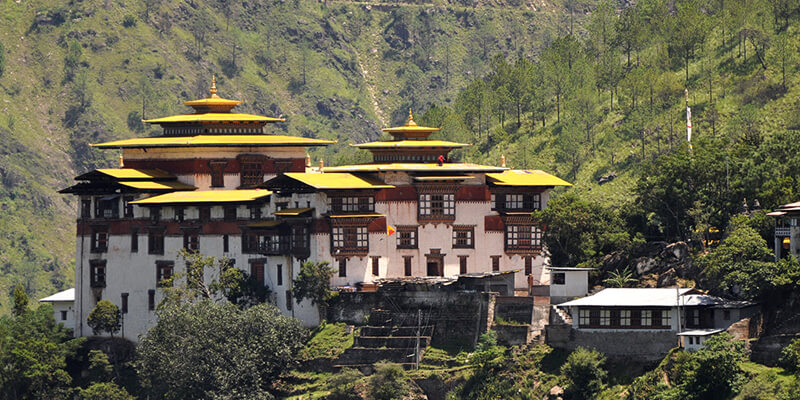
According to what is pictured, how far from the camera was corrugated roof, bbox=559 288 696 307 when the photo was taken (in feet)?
390

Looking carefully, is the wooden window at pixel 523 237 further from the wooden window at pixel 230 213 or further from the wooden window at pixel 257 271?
the wooden window at pixel 230 213

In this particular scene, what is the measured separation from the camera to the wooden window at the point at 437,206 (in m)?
139

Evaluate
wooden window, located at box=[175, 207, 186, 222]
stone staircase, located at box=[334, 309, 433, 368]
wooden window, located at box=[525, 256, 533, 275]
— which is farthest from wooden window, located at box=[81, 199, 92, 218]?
wooden window, located at box=[525, 256, 533, 275]

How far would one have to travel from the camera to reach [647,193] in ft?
454

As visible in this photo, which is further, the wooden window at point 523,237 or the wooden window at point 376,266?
the wooden window at point 523,237

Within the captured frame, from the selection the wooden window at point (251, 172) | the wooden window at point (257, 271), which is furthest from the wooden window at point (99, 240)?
the wooden window at point (257, 271)

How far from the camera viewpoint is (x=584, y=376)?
11688 cm

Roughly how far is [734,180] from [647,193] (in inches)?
281

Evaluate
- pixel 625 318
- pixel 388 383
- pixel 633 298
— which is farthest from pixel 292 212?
pixel 625 318

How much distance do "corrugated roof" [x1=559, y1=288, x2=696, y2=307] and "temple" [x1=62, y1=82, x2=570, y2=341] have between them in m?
15.1

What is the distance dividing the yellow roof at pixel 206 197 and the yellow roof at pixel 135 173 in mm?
2776

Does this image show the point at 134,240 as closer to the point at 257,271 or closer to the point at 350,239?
the point at 257,271

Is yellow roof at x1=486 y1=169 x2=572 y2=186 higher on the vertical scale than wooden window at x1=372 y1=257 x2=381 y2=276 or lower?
higher

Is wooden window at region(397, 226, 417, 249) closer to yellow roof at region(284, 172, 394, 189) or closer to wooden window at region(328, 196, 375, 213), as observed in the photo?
wooden window at region(328, 196, 375, 213)
